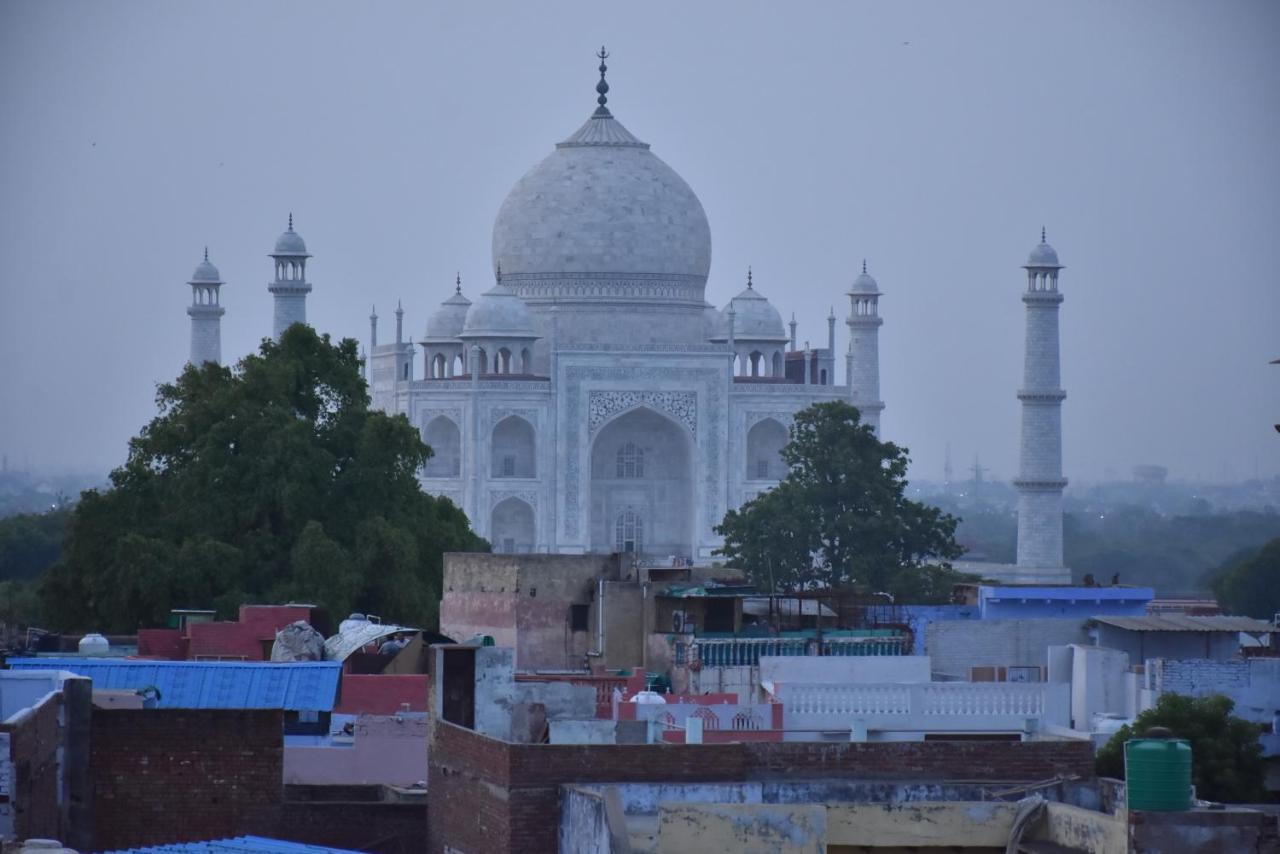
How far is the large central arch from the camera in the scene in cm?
4931

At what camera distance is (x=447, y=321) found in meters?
52.4

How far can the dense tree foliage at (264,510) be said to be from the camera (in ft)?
89.5

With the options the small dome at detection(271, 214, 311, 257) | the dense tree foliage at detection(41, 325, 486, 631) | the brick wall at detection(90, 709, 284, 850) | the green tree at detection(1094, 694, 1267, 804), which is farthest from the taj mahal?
the brick wall at detection(90, 709, 284, 850)

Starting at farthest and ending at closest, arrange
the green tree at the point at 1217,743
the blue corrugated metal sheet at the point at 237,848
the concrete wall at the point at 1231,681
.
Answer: the concrete wall at the point at 1231,681
the green tree at the point at 1217,743
the blue corrugated metal sheet at the point at 237,848

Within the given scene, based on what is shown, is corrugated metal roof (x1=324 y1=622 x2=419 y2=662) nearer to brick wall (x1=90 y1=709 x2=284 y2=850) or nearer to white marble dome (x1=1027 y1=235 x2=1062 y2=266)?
brick wall (x1=90 y1=709 x2=284 y2=850)

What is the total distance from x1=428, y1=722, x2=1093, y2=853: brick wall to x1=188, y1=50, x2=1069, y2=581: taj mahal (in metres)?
32.8

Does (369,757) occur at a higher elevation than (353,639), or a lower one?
lower

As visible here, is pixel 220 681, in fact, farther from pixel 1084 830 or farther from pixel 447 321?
pixel 447 321

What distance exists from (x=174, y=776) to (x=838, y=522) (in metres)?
26.1

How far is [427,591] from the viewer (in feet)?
91.7

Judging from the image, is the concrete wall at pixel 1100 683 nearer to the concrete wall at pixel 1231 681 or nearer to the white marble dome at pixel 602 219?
the concrete wall at pixel 1231 681

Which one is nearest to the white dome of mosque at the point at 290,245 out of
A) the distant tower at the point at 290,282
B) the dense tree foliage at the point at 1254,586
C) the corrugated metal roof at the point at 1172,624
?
the distant tower at the point at 290,282

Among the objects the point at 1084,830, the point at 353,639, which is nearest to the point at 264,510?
the point at 353,639

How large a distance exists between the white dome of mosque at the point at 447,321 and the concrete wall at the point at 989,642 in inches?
1236
